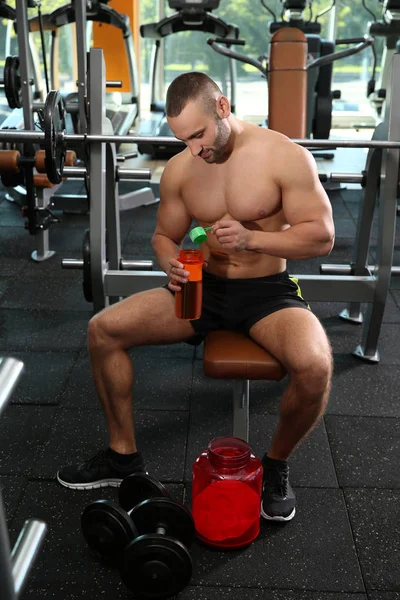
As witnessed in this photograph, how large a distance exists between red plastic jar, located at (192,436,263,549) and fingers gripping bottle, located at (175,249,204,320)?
1.15 ft

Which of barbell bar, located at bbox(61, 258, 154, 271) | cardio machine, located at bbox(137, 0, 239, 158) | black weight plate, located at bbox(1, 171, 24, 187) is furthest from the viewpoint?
cardio machine, located at bbox(137, 0, 239, 158)

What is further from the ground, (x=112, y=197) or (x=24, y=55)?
(x=24, y=55)

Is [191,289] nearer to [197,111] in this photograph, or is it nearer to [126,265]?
[197,111]

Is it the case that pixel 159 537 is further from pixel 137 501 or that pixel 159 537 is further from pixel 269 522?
pixel 269 522

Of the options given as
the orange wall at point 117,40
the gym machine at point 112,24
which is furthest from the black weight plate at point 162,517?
the orange wall at point 117,40

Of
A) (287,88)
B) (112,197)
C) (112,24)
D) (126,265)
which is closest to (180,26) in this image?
(112,24)

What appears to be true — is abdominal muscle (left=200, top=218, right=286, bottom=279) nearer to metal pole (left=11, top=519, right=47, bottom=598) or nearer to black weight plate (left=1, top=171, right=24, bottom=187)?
metal pole (left=11, top=519, right=47, bottom=598)

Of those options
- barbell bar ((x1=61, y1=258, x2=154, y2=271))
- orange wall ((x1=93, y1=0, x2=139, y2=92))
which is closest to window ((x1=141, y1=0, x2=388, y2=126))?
orange wall ((x1=93, y1=0, x2=139, y2=92))

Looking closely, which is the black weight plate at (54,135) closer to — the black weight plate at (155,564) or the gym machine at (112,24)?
the black weight plate at (155,564)

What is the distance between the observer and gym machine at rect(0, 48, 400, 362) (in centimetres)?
239

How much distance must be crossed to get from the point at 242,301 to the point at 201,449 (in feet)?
1.73

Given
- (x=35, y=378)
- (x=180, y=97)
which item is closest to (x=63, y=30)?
(x=35, y=378)

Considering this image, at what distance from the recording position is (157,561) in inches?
62.9

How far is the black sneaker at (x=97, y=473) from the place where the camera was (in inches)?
80.4
